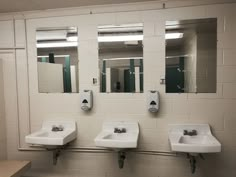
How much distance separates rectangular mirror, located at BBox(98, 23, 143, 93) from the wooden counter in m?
1.20

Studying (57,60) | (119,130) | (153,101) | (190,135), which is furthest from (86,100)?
(190,135)

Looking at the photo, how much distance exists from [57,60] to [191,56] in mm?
1510

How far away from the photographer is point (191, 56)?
2.04 meters

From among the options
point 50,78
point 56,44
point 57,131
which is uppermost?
point 56,44

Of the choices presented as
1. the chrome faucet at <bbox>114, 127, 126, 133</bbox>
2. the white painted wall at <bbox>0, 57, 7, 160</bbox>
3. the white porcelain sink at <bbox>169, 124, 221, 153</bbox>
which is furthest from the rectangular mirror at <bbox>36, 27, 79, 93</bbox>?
the white porcelain sink at <bbox>169, 124, 221, 153</bbox>

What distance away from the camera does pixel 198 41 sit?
2.02 meters

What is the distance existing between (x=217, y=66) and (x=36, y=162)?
236cm

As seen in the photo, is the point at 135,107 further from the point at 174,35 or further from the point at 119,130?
the point at 174,35

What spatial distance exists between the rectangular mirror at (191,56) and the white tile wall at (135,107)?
0.06 metres

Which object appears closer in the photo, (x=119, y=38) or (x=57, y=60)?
(x=119, y=38)

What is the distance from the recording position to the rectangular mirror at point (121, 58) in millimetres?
2143

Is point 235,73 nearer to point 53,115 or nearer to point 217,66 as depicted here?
point 217,66

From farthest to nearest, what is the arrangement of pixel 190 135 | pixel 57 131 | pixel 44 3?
pixel 57 131, pixel 44 3, pixel 190 135

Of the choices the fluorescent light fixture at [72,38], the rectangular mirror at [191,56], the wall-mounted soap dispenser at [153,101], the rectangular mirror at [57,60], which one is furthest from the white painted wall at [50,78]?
the rectangular mirror at [191,56]
